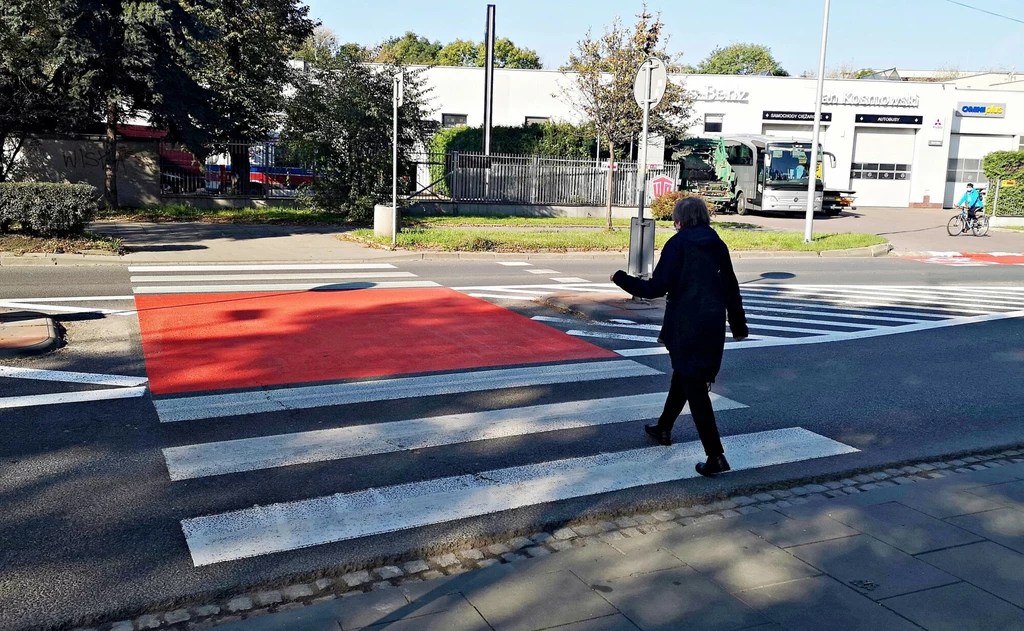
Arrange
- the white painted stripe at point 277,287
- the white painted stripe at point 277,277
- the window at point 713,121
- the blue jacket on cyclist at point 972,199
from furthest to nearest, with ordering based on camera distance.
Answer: the window at point 713,121, the blue jacket on cyclist at point 972,199, the white painted stripe at point 277,277, the white painted stripe at point 277,287

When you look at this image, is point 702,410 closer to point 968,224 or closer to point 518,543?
point 518,543

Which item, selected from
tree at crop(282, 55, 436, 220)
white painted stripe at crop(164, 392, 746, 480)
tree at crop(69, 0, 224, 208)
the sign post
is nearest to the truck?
tree at crop(282, 55, 436, 220)

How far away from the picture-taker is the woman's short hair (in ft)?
18.6

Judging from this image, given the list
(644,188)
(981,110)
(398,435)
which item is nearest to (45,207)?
(644,188)

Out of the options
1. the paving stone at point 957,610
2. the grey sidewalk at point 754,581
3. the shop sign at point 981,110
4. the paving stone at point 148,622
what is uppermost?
the shop sign at point 981,110

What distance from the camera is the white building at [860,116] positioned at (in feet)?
145

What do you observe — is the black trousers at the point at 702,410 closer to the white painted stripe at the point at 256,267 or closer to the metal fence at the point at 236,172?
the white painted stripe at the point at 256,267

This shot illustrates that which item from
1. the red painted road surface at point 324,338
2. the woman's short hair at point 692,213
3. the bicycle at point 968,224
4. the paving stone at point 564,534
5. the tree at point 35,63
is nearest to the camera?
the paving stone at point 564,534

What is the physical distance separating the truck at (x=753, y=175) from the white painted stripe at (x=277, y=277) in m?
21.1

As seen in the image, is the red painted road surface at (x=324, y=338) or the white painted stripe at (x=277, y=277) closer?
the red painted road surface at (x=324, y=338)

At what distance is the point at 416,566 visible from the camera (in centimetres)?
450

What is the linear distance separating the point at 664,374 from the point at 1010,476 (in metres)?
A: 3.31

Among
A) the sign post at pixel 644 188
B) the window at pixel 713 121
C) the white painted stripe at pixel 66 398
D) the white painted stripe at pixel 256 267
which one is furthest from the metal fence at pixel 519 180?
the white painted stripe at pixel 66 398

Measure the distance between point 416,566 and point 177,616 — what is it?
1.17 m
